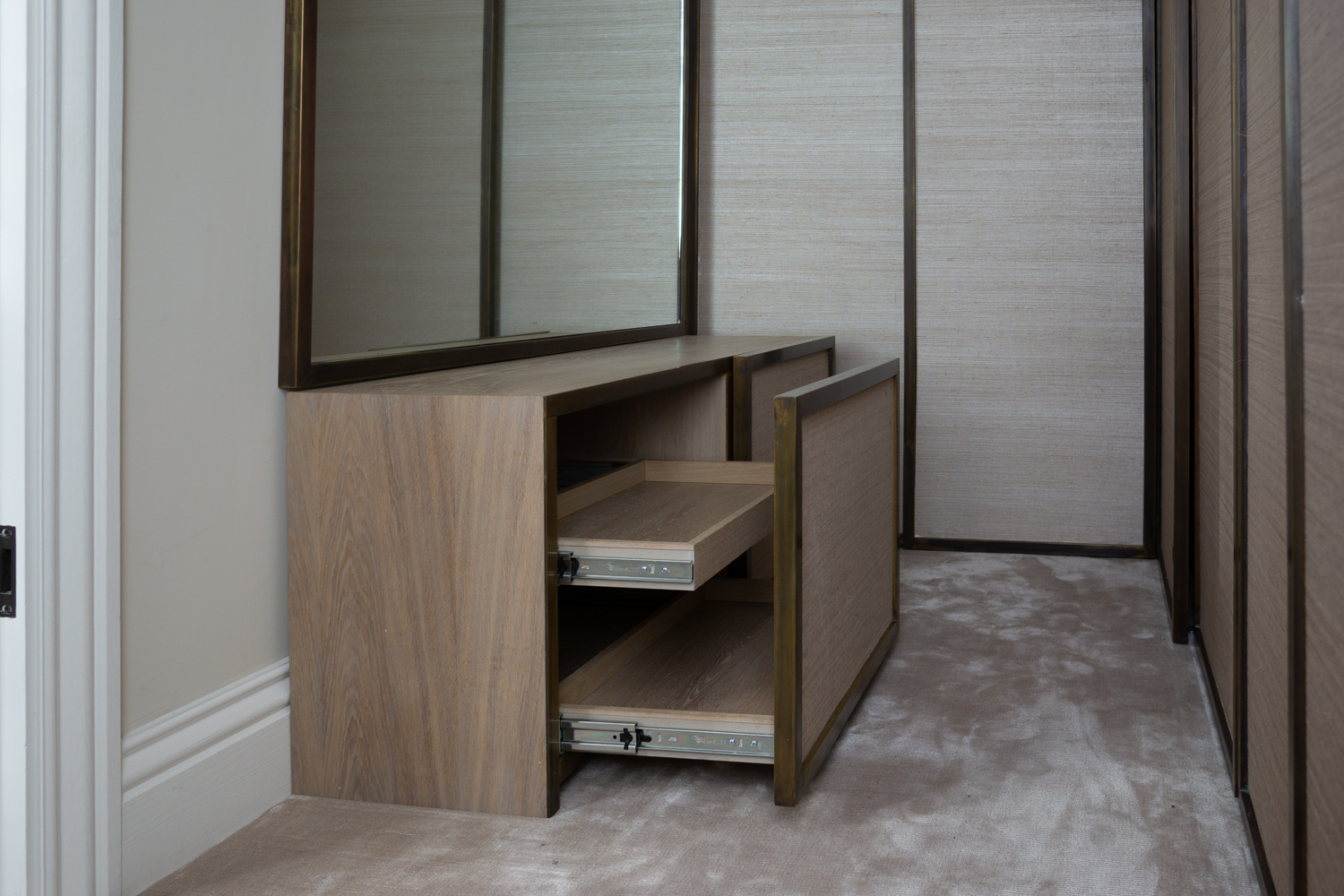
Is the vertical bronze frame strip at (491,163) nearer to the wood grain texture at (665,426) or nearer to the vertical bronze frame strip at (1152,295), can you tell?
the wood grain texture at (665,426)

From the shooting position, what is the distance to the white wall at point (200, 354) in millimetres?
1430

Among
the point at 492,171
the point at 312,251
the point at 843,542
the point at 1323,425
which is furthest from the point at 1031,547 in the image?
the point at 1323,425

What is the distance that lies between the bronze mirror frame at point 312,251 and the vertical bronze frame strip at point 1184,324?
1.35m

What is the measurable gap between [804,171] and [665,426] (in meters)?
1.54

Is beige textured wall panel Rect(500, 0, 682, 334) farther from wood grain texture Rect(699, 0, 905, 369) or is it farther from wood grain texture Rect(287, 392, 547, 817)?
wood grain texture Rect(287, 392, 547, 817)

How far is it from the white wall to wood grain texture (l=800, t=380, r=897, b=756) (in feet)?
2.52

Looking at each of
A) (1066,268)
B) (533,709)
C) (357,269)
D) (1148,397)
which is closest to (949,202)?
(1066,268)

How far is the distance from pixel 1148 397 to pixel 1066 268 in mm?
450

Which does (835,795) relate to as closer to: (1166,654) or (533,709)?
(533,709)

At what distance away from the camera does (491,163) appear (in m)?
2.32

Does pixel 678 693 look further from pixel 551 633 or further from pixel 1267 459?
pixel 1267 459

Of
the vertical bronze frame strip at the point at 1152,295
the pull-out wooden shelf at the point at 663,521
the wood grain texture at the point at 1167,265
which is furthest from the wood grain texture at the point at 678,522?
the vertical bronze frame strip at the point at 1152,295

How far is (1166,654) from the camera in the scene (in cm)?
242

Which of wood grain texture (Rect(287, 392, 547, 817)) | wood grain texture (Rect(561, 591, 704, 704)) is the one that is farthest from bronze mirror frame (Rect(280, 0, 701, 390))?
wood grain texture (Rect(561, 591, 704, 704))
